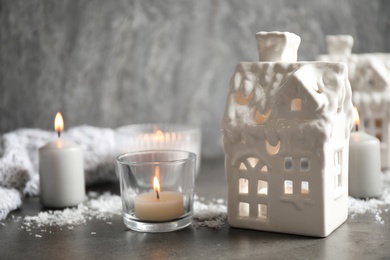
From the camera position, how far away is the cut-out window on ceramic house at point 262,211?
0.97 meters

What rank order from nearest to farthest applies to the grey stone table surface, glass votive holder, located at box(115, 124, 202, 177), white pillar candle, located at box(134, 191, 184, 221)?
the grey stone table surface
white pillar candle, located at box(134, 191, 184, 221)
glass votive holder, located at box(115, 124, 202, 177)

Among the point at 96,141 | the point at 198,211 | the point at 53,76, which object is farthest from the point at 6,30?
the point at 198,211

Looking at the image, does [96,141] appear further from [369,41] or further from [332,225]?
[369,41]

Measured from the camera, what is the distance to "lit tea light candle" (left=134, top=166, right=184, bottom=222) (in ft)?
3.20

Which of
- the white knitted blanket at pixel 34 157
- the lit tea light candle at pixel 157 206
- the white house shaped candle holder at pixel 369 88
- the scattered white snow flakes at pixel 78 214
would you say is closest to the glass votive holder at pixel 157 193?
the lit tea light candle at pixel 157 206

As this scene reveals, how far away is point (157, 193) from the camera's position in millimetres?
998

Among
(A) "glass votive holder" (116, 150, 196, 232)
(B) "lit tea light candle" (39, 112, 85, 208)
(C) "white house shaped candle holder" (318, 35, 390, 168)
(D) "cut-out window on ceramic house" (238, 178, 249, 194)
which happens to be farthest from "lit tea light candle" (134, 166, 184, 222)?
(C) "white house shaped candle holder" (318, 35, 390, 168)

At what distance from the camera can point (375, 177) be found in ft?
3.82

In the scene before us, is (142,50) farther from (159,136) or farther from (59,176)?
(59,176)

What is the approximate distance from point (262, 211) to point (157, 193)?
0.58 feet

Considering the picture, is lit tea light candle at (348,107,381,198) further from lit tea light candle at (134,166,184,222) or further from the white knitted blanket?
the white knitted blanket

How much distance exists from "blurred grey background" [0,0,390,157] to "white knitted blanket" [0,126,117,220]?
0.23 metres

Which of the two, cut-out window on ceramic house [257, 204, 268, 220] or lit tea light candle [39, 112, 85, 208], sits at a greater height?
lit tea light candle [39, 112, 85, 208]

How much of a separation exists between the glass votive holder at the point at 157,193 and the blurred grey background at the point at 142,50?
24.4 inches
